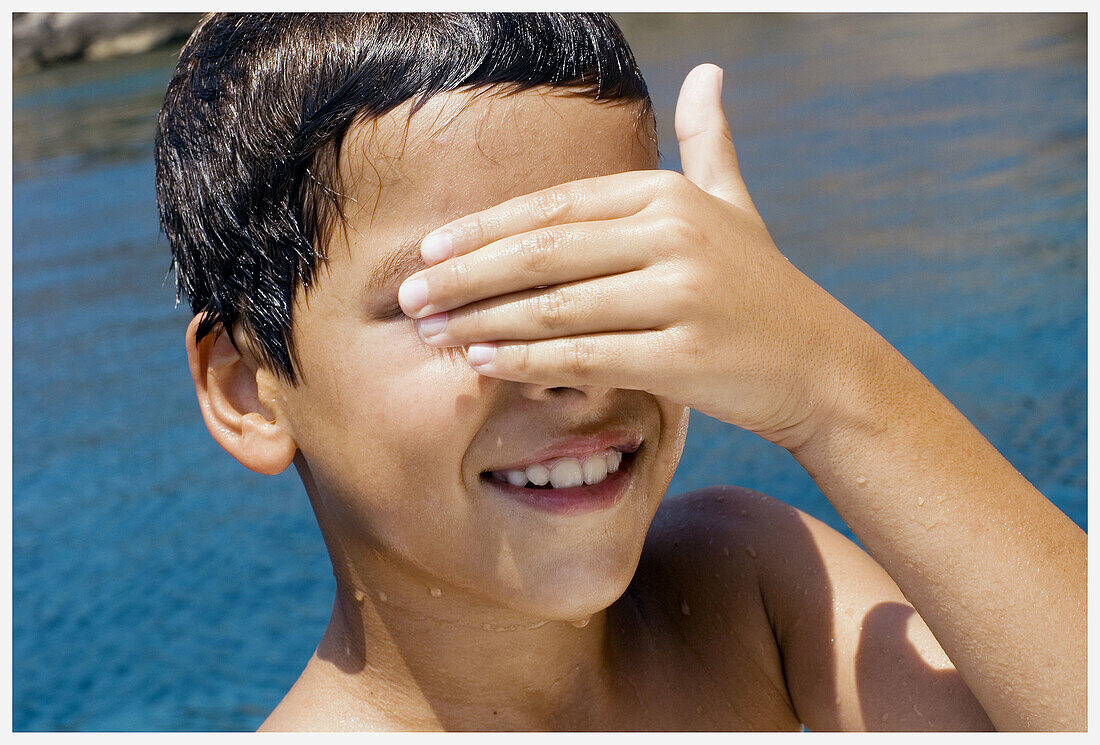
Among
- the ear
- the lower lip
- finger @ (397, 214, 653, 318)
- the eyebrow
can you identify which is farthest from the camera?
the ear

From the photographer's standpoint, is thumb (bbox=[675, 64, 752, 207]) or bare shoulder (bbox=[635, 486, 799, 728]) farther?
bare shoulder (bbox=[635, 486, 799, 728])

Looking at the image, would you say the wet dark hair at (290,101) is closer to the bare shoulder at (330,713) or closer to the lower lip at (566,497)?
the lower lip at (566,497)

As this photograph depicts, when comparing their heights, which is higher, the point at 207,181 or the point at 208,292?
the point at 207,181

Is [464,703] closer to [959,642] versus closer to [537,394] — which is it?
[537,394]

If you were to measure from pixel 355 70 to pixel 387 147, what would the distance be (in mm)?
187

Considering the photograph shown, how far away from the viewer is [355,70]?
1814 mm

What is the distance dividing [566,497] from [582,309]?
1.58ft

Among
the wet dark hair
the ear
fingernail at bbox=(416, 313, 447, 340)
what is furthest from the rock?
fingernail at bbox=(416, 313, 447, 340)

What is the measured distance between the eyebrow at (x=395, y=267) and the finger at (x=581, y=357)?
0.80 feet

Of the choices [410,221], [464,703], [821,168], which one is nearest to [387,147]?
[410,221]

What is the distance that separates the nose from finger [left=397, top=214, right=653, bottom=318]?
0.98ft

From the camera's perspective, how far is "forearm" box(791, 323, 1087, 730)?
5.85 ft

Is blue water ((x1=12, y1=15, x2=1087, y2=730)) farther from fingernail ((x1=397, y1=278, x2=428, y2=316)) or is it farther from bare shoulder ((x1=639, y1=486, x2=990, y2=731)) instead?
fingernail ((x1=397, y1=278, x2=428, y2=316))

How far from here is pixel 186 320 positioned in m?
8.07
